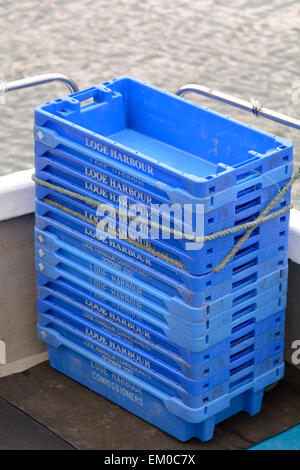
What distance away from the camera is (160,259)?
5.14 meters

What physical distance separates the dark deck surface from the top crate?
1266mm

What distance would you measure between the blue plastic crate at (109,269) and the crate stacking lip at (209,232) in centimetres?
12

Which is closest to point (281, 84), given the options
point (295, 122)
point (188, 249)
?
point (295, 122)

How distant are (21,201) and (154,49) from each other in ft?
26.4

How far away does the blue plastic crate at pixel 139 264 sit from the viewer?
5.03 m

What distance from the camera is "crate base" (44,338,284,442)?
17.8ft

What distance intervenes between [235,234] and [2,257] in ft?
4.49

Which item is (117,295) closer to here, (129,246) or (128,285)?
(128,285)

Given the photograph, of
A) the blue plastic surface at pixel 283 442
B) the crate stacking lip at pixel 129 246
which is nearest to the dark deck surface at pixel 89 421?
the blue plastic surface at pixel 283 442

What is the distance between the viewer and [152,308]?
17.2 feet

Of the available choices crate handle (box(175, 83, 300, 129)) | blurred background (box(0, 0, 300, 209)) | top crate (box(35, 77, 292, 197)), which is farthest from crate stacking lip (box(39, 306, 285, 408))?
blurred background (box(0, 0, 300, 209))

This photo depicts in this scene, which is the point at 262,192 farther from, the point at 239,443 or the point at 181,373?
the point at 239,443

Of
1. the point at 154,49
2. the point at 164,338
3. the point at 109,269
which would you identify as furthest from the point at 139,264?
the point at 154,49

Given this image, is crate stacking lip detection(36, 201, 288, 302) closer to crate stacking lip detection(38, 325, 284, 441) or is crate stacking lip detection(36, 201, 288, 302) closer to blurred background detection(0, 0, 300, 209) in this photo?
crate stacking lip detection(38, 325, 284, 441)
